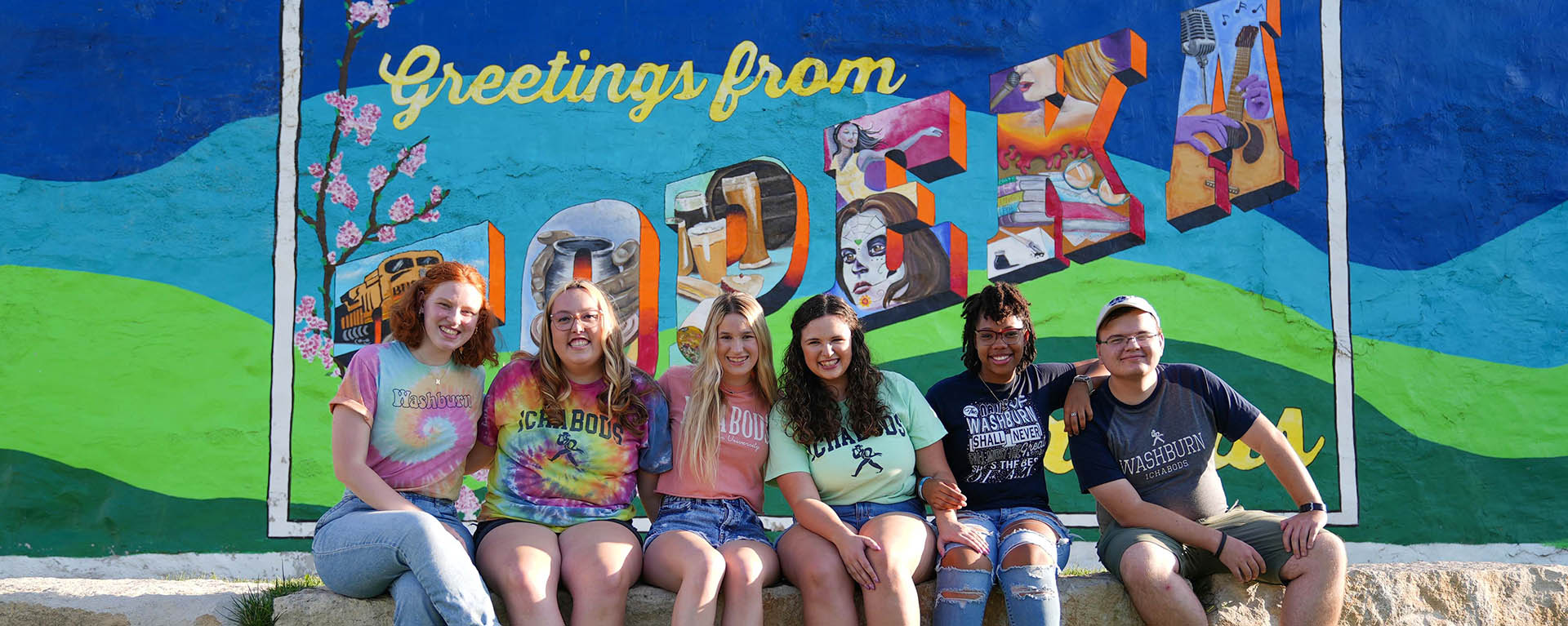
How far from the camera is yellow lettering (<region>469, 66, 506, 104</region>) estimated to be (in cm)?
502

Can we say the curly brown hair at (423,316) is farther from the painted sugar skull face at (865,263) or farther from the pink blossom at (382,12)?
the pink blossom at (382,12)

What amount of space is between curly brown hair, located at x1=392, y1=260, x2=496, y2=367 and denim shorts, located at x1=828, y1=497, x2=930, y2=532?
1115 millimetres

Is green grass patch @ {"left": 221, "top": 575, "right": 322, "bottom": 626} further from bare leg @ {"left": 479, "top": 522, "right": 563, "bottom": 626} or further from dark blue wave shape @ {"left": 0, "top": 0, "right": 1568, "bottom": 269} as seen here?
dark blue wave shape @ {"left": 0, "top": 0, "right": 1568, "bottom": 269}

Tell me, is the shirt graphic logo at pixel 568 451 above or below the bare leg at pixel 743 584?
above

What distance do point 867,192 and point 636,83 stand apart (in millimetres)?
1168

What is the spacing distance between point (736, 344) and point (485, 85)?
243cm

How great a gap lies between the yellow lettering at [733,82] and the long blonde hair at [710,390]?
193 centimetres

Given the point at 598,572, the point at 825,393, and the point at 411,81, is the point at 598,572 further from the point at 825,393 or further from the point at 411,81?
the point at 411,81

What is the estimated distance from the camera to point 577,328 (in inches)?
125

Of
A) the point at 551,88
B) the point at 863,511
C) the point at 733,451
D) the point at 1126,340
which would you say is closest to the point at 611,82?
the point at 551,88

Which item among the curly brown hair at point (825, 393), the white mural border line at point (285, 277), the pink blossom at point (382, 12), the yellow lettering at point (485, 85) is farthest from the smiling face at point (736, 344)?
the pink blossom at point (382, 12)

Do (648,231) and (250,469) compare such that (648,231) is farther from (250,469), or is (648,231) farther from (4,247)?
(4,247)

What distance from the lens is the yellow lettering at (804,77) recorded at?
508cm

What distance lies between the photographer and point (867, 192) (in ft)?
16.5
